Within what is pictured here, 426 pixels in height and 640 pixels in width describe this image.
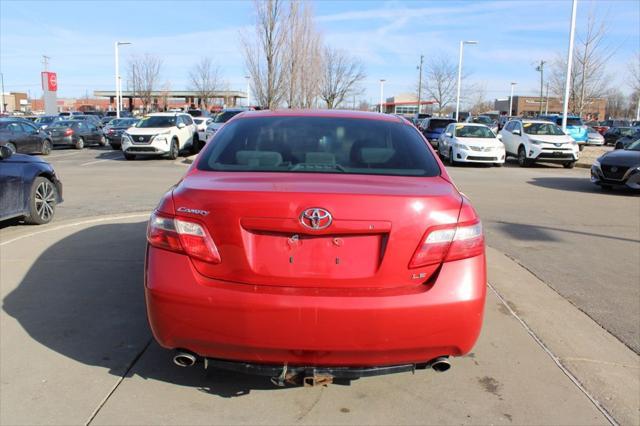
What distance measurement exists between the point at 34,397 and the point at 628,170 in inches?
509

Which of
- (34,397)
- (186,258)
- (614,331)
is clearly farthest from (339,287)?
(614,331)

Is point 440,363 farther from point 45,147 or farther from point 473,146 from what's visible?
point 45,147

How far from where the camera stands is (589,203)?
11375 millimetres

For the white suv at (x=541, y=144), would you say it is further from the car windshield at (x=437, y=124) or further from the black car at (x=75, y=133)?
the black car at (x=75, y=133)

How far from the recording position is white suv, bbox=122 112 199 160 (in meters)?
20.3

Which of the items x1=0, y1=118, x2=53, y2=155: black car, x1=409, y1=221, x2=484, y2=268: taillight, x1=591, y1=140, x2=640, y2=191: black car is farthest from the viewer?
x1=0, y1=118, x2=53, y2=155: black car

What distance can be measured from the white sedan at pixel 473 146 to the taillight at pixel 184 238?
18066 millimetres

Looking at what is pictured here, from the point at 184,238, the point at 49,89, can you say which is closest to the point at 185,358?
the point at 184,238

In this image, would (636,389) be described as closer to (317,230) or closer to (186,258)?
(317,230)

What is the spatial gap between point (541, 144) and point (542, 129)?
4.30 feet

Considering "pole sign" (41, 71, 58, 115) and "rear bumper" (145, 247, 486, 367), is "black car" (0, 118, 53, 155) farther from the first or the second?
"pole sign" (41, 71, 58, 115)

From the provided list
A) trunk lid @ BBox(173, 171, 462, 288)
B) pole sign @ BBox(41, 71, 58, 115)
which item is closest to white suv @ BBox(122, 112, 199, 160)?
trunk lid @ BBox(173, 171, 462, 288)

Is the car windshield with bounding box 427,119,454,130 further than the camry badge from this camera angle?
Yes

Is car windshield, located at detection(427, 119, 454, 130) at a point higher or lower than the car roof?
higher
